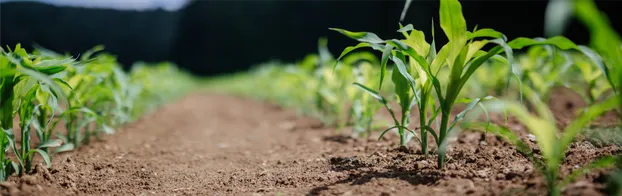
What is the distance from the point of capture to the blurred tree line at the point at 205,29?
15570 mm

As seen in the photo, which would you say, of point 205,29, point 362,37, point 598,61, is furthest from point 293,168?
point 205,29

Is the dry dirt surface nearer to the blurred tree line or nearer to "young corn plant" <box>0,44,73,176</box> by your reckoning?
"young corn plant" <box>0,44,73,176</box>

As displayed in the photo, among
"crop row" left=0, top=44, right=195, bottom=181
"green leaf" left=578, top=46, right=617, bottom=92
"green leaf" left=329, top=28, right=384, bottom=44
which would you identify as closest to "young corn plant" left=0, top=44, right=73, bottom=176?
"crop row" left=0, top=44, right=195, bottom=181

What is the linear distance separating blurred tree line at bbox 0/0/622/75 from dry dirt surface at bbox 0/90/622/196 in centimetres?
946

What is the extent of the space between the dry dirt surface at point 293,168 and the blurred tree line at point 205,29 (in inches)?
372

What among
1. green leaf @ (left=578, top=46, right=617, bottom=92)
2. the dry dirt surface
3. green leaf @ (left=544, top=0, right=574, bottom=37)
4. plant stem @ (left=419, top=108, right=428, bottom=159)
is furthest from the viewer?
Result: plant stem @ (left=419, top=108, right=428, bottom=159)

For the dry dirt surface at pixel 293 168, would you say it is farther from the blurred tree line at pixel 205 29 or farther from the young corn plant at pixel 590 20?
the blurred tree line at pixel 205 29

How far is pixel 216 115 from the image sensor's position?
13.1 feet

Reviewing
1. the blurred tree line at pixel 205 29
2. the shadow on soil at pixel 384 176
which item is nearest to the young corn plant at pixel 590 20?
the shadow on soil at pixel 384 176

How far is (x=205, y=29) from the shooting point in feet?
77.0

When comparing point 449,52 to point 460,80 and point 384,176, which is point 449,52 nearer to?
point 460,80

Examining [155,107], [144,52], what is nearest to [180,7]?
[144,52]

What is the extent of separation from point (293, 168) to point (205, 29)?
905 inches

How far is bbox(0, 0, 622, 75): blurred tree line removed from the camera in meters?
15.6
